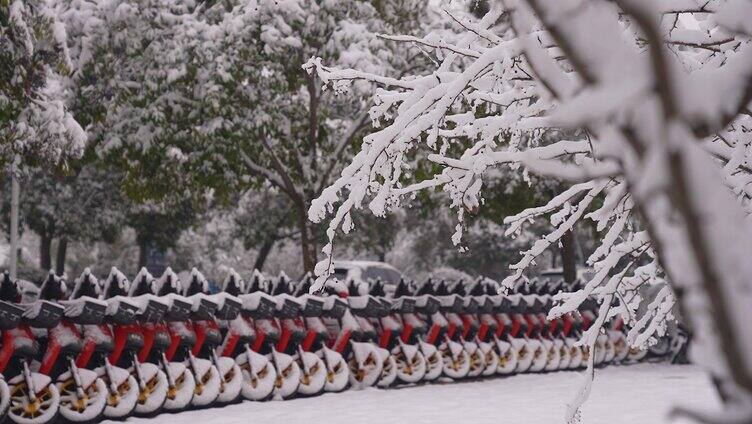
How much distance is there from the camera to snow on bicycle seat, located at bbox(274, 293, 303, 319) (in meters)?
10.1

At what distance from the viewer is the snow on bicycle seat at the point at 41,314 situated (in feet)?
25.7

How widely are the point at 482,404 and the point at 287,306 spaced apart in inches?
84.9

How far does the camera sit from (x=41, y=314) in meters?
7.84

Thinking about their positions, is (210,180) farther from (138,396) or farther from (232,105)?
(138,396)

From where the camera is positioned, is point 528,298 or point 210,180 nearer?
point 528,298

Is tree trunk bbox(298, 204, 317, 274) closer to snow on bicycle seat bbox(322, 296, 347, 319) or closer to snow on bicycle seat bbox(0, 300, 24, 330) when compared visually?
snow on bicycle seat bbox(322, 296, 347, 319)

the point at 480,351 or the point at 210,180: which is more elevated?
the point at 210,180

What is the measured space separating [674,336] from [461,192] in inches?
466

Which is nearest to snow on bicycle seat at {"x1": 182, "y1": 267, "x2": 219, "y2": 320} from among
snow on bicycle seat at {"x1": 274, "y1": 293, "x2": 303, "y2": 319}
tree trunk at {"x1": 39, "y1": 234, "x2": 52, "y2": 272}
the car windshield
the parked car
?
snow on bicycle seat at {"x1": 274, "y1": 293, "x2": 303, "y2": 319}

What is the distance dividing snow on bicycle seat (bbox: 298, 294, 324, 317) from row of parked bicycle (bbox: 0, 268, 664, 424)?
0.01 meters

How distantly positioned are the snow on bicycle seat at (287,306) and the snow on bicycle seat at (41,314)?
2.64 meters

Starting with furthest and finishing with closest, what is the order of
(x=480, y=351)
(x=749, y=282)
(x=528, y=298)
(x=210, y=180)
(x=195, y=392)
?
(x=210, y=180), (x=528, y=298), (x=480, y=351), (x=195, y=392), (x=749, y=282)

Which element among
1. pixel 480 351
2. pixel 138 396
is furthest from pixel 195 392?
pixel 480 351

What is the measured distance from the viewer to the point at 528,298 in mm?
13547
